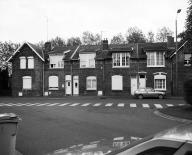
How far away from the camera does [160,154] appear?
2.87 meters

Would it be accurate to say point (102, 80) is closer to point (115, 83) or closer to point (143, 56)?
point (115, 83)

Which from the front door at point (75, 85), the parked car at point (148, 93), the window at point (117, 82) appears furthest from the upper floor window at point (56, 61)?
the parked car at point (148, 93)

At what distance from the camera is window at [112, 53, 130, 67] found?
139 ft

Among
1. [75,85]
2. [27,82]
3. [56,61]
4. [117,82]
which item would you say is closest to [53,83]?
[56,61]

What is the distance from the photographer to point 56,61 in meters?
Result: 45.5

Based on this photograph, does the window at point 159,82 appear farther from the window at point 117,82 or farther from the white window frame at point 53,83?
the white window frame at point 53,83

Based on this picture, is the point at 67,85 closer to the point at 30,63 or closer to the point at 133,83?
the point at 30,63

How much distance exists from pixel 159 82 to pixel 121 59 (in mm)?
6337

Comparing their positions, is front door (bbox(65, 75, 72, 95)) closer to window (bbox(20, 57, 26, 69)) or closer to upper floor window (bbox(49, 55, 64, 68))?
upper floor window (bbox(49, 55, 64, 68))

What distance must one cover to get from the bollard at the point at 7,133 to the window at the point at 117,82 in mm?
36075

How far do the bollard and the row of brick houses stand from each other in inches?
1407

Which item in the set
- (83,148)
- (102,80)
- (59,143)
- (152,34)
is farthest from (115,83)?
(152,34)

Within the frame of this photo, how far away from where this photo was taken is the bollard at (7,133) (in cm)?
650

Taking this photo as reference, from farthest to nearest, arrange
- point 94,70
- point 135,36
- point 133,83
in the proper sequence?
point 135,36, point 94,70, point 133,83
